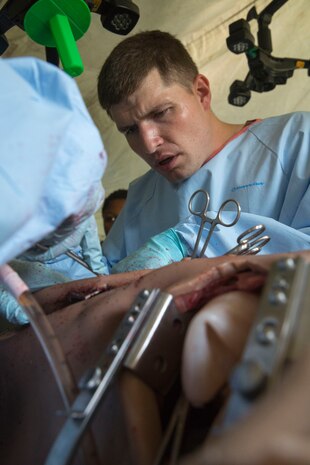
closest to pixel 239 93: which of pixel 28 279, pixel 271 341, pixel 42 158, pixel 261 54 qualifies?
pixel 261 54

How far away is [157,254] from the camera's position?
3.01ft

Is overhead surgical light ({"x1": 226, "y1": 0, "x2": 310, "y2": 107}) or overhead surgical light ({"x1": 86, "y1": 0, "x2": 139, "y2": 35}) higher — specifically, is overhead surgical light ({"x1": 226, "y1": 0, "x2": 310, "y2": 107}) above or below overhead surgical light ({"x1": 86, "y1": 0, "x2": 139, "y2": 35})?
below

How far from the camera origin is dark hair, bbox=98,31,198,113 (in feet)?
3.95

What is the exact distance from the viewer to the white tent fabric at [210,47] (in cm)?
173

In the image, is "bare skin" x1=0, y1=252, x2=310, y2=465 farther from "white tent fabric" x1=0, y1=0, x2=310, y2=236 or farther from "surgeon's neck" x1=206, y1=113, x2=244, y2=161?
"white tent fabric" x1=0, y1=0, x2=310, y2=236

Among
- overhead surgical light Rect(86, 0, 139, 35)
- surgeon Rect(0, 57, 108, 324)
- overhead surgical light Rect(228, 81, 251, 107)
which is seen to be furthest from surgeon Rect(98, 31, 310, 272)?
surgeon Rect(0, 57, 108, 324)

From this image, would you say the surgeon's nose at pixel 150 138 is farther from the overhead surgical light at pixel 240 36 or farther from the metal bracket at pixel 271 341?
the metal bracket at pixel 271 341

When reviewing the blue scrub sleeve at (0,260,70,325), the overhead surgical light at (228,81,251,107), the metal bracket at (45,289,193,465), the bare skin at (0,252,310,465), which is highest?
the metal bracket at (45,289,193,465)

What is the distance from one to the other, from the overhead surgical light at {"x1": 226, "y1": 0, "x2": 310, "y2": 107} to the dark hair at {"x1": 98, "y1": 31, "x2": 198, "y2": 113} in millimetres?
262

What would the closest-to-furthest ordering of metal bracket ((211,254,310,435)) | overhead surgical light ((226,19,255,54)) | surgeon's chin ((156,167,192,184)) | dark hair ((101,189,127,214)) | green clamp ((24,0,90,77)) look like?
metal bracket ((211,254,310,435)), green clamp ((24,0,90,77)), surgeon's chin ((156,167,192,184)), overhead surgical light ((226,19,255,54)), dark hair ((101,189,127,214))

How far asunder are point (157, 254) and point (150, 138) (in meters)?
0.44

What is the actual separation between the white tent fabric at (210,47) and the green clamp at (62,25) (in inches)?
31.3

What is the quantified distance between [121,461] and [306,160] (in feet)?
2.99

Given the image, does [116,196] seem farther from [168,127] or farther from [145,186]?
[168,127]
